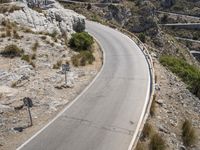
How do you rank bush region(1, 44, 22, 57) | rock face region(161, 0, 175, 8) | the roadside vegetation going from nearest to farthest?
bush region(1, 44, 22, 57) < the roadside vegetation < rock face region(161, 0, 175, 8)

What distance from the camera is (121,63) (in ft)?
99.9

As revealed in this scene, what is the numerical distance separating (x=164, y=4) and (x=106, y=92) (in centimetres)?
10033

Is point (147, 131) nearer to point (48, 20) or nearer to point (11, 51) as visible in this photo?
point (11, 51)

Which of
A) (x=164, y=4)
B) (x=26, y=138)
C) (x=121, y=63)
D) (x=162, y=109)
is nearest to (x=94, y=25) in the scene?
(x=121, y=63)

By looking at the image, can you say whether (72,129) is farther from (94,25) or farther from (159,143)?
(94,25)

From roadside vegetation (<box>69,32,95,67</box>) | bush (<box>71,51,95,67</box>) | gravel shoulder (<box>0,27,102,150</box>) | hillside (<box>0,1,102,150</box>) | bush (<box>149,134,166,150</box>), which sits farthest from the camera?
roadside vegetation (<box>69,32,95,67</box>)

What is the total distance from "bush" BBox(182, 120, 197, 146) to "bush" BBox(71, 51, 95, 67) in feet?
39.4

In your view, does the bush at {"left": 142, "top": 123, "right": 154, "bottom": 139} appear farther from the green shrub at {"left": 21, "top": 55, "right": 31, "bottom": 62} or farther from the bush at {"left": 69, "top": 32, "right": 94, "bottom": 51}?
the bush at {"left": 69, "top": 32, "right": 94, "bottom": 51}

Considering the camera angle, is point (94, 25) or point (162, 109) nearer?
point (162, 109)

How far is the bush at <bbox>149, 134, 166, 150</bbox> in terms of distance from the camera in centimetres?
1500

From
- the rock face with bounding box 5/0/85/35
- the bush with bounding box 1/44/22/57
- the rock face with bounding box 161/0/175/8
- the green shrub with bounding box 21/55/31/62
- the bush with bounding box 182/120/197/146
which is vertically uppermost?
the rock face with bounding box 161/0/175/8

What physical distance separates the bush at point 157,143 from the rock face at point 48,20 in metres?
22.2

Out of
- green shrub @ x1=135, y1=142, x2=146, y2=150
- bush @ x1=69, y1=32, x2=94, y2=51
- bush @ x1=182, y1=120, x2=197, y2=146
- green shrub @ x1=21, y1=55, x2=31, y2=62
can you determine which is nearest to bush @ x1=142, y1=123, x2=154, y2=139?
green shrub @ x1=135, y1=142, x2=146, y2=150

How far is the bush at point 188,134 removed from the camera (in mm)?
16516
